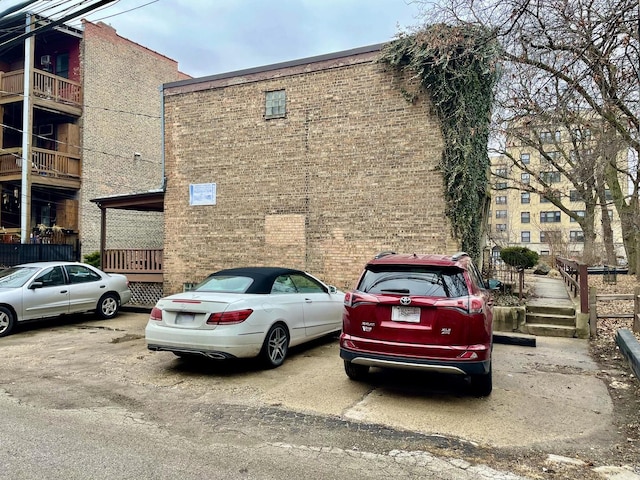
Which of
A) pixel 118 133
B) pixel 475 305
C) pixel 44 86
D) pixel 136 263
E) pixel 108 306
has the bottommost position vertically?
pixel 108 306

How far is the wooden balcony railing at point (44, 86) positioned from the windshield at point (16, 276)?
1222cm

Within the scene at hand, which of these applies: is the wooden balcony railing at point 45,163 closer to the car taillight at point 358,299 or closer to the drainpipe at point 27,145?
the drainpipe at point 27,145

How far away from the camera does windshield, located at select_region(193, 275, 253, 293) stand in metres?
7.02

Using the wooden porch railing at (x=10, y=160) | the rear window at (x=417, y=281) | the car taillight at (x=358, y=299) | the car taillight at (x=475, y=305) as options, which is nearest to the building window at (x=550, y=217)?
the wooden porch railing at (x=10, y=160)

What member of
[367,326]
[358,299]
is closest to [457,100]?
[358,299]

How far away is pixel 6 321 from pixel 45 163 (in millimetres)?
12337

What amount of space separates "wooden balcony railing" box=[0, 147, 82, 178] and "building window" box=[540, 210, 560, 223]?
60785 millimetres

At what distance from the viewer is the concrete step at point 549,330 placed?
9.35 metres

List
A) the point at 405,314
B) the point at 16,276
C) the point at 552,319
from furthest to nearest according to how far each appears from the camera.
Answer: the point at 16,276, the point at 552,319, the point at 405,314

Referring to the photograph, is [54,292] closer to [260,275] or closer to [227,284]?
[227,284]

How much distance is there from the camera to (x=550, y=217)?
65.3 meters

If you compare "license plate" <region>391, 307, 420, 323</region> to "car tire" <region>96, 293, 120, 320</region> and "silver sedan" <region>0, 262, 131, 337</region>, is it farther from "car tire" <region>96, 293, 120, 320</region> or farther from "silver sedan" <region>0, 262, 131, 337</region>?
"car tire" <region>96, 293, 120, 320</region>

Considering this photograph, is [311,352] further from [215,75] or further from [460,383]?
[215,75]

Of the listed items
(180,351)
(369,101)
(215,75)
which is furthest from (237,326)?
(215,75)
